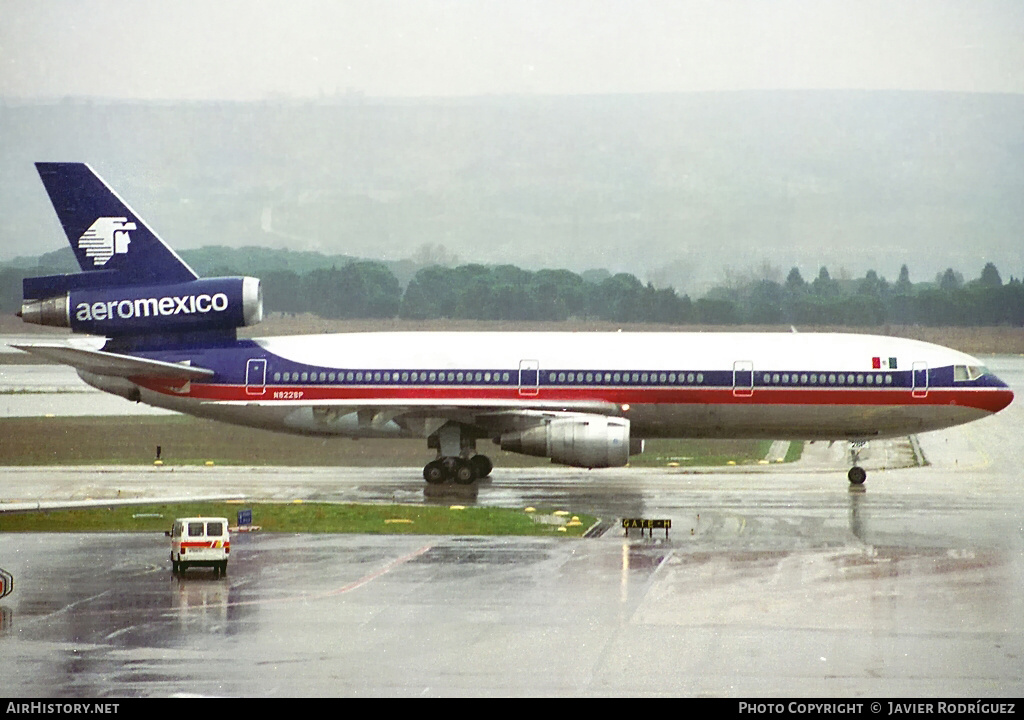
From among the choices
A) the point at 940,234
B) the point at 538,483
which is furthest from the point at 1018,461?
the point at 940,234

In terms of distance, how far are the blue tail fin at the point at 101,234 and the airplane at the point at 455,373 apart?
0.15 ft

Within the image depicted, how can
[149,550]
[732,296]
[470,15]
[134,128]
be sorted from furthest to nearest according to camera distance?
[470,15] → [134,128] → [732,296] → [149,550]

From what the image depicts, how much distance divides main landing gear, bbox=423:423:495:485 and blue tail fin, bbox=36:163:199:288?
389 inches

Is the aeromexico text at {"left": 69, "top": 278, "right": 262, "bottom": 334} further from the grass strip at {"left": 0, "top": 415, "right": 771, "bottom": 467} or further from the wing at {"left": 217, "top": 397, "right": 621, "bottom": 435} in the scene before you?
the grass strip at {"left": 0, "top": 415, "right": 771, "bottom": 467}

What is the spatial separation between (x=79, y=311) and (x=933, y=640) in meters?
29.8

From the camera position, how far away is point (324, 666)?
55.7ft

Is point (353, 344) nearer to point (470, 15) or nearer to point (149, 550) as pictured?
point (149, 550)

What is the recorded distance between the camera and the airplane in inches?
1529

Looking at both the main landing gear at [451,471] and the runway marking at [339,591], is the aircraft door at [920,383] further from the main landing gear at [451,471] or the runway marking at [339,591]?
the runway marking at [339,591]

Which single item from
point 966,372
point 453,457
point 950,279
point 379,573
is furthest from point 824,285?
point 379,573

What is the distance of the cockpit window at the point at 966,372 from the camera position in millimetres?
A: 39406

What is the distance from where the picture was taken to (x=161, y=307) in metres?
40.0

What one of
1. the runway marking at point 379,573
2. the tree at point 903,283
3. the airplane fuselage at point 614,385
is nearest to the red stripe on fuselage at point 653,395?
the airplane fuselage at point 614,385

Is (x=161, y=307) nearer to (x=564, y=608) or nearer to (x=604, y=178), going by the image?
(x=564, y=608)
